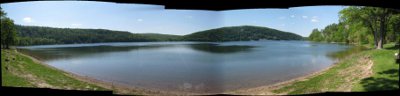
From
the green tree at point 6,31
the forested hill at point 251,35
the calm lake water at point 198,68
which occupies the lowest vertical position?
the calm lake water at point 198,68

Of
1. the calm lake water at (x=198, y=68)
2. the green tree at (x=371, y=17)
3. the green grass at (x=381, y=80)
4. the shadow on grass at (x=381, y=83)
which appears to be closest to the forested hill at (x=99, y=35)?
the calm lake water at (x=198, y=68)

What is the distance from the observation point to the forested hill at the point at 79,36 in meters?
57.9

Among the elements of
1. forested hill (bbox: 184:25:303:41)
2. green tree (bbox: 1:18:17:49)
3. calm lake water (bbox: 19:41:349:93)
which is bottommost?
calm lake water (bbox: 19:41:349:93)

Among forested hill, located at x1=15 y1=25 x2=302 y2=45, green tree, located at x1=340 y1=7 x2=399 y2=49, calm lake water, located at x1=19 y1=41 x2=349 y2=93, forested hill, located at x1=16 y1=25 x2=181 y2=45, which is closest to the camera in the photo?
calm lake water, located at x1=19 y1=41 x2=349 y2=93

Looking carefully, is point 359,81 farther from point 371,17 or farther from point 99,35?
point 99,35

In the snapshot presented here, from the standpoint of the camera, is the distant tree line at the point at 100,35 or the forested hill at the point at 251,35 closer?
the forested hill at the point at 251,35

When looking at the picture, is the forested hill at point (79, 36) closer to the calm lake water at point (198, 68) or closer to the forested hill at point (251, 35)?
the forested hill at point (251, 35)

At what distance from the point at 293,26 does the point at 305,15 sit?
4.19 metres

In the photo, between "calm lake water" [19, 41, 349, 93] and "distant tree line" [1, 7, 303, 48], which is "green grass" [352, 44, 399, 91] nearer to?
"calm lake water" [19, 41, 349, 93]

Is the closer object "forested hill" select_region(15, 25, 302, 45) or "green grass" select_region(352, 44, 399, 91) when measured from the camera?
"green grass" select_region(352, 44, 399, 91)

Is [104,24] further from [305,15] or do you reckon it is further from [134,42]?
[305,15]

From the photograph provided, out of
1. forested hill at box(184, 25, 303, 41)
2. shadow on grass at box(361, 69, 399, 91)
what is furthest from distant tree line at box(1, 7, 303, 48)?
shadow on grass at box(361, 69, 399, 91)

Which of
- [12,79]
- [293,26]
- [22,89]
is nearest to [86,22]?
[293,26]

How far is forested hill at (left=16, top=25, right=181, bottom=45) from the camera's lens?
5788cm
